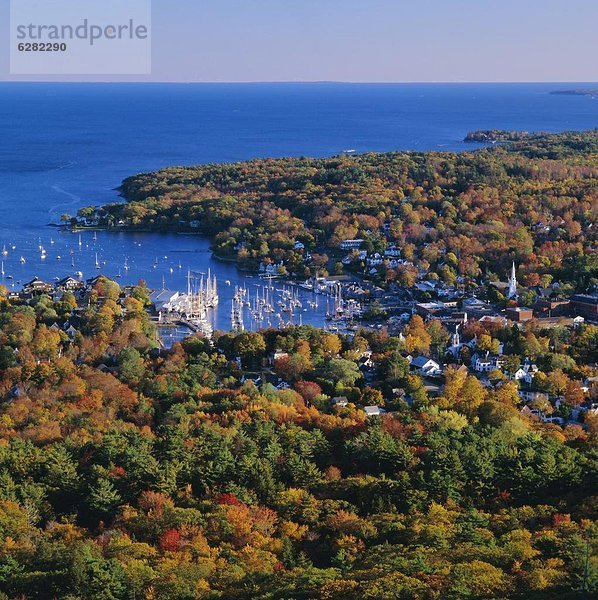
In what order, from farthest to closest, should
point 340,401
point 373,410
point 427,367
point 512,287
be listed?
point 512,287
point 427,367
point 340,401
point 373,410

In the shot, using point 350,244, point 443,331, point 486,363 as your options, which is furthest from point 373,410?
point 350,244

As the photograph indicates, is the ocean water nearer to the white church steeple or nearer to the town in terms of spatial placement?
the town

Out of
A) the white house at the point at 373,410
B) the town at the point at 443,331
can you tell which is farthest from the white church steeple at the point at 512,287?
the white house at the point at 373,410

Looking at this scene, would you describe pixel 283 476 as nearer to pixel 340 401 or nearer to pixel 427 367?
pixel 340 401

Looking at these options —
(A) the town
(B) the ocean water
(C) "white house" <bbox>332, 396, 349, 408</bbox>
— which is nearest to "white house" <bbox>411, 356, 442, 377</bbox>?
(A) the town

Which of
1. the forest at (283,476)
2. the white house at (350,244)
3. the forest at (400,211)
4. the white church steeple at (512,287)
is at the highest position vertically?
the forest at (400,211)

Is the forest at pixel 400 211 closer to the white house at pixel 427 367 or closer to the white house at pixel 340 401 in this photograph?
the white house at pixel 427 367
